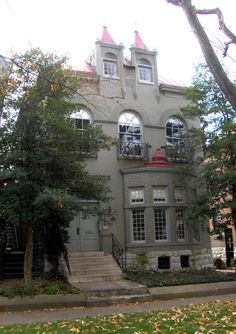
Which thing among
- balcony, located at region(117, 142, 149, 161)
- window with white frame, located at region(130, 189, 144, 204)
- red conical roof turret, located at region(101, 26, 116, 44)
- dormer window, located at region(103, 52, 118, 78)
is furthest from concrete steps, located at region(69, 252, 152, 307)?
red conical roof turret, located at region(101, 26, 116, 44)

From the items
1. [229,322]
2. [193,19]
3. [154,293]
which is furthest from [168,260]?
[193,19]

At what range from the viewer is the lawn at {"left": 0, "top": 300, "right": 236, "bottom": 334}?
8.45 metres

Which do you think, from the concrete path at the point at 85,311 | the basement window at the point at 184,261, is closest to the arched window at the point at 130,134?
the basement window at the point at 184,261

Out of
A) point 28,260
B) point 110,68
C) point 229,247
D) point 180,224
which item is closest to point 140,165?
point 180,224

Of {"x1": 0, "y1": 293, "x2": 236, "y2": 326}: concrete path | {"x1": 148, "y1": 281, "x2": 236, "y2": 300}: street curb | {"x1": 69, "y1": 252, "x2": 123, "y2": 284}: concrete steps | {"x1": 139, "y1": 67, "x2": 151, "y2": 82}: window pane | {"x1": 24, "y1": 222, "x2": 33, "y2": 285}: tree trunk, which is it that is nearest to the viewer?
{"x1": 0, "y1": 293, "x2": 236, "y2": 326}: concrete path

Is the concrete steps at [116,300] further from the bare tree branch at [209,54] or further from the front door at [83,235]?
the bare tree branch at [209,54]

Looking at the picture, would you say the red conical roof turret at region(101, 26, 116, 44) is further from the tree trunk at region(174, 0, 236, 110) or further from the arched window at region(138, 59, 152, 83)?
the tree trunk at region(174, 0, 236, 110)

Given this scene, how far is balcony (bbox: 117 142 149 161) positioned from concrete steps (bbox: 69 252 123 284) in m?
4.86

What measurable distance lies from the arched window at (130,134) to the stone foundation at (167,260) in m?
4.80

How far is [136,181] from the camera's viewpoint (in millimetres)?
19828

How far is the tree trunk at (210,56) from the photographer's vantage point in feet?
19.5

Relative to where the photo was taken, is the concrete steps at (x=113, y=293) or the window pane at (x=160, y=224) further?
the window pane at (x=160, y=224)

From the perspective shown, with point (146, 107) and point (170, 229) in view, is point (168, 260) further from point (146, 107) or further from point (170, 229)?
point (146, 107)

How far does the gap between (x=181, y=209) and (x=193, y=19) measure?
49.3 feet
